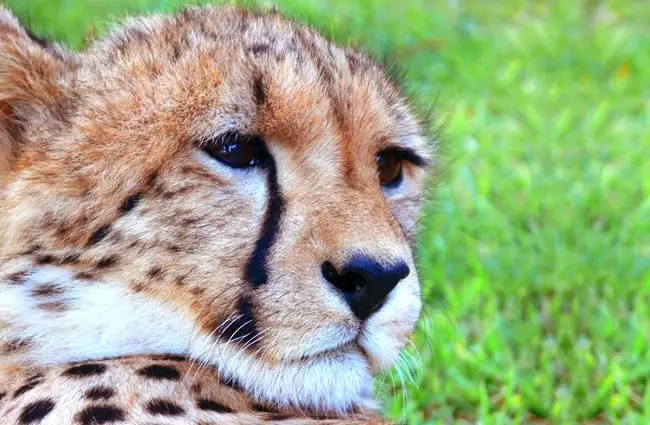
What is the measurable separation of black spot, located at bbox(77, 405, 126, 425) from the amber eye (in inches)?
24.1

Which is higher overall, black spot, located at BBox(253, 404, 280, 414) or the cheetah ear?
the cheetah ear

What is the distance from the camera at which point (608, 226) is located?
10.9 feet

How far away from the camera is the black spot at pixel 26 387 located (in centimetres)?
151

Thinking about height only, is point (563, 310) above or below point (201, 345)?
above

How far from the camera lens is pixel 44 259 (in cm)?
158

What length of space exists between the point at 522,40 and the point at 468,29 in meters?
0.27

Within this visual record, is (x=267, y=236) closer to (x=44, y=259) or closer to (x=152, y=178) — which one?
(x=152, y=178)

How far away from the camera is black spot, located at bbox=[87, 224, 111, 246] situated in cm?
158

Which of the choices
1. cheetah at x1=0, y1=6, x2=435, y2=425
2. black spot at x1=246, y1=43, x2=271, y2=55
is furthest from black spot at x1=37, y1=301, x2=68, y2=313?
black spot at x1=246, y1=43, x2=271, y2=55

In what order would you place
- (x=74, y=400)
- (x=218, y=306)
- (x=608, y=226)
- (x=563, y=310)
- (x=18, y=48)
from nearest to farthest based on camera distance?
(x=74, y=400) → (x=218, y=306) → (x=18, y=48) → (x=563, y=310) → (x=608, y=226)

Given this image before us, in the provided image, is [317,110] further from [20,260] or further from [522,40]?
[522,40]

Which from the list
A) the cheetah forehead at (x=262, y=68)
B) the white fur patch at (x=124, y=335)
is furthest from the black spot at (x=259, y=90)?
the white fur patch at (x=124, y=335)

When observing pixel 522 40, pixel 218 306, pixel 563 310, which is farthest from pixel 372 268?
pixel 522 40

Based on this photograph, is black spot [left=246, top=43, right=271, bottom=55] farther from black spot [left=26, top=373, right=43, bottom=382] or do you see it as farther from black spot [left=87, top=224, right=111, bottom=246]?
black spot [left=26, top=373, right=43, bottom=382]
